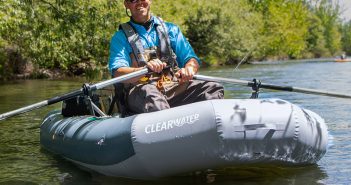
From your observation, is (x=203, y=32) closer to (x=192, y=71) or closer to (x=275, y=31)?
(x=275, y=31)

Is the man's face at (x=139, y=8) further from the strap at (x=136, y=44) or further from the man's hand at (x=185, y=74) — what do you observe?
the man's hand at (x=185, y=74)

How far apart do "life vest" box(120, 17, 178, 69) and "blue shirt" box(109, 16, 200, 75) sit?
55 mm

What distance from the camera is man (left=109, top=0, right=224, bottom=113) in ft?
15.8

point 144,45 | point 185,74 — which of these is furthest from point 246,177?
point 144,45

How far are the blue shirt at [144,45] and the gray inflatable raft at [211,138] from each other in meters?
0.80

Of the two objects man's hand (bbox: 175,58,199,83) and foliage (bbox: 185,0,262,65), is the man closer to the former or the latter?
man's hand (bbox: 175,58,199,83)

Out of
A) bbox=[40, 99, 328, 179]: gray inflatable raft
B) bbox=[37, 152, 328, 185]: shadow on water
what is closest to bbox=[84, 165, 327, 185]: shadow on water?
bbox=[37, 152, 328, 185]: shadow on water

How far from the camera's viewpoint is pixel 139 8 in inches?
201

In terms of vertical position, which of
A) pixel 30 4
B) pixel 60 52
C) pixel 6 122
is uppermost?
pixel 30 4

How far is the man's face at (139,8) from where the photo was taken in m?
5.07

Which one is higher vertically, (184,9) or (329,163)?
(184,9)

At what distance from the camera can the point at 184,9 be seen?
33719 mm

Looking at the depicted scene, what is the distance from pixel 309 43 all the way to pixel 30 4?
217 ft

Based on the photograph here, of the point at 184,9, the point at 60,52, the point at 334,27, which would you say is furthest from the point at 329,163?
the point at 334,27
